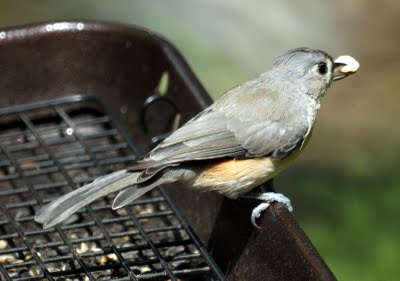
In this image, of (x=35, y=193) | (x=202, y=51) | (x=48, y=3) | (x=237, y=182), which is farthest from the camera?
(x=48, y=3)

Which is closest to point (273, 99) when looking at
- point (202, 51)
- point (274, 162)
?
point (274, 162)

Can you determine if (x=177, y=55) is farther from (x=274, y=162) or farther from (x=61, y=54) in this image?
(x=274, y=162)

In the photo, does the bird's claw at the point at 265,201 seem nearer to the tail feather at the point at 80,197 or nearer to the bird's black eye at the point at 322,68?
the tail feather at the point at 80,197

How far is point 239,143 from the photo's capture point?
255 inches

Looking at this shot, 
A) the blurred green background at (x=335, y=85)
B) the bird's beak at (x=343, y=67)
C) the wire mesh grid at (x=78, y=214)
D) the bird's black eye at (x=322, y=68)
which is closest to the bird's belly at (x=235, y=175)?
the wire mesh grid at (x=78, y=214)

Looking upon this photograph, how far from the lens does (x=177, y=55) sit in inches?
293

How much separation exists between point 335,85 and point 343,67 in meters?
4.10

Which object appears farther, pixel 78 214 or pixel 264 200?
pixel 78 214

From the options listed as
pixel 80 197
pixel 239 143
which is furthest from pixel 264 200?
pixel 80 197

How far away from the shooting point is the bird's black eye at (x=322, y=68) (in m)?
6.89

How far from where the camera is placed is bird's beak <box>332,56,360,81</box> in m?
6.91

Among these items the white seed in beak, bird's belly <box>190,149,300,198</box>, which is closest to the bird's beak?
the white seed in beak

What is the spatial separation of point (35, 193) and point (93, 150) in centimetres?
65

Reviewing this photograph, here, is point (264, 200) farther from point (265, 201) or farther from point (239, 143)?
point (239, 143)
